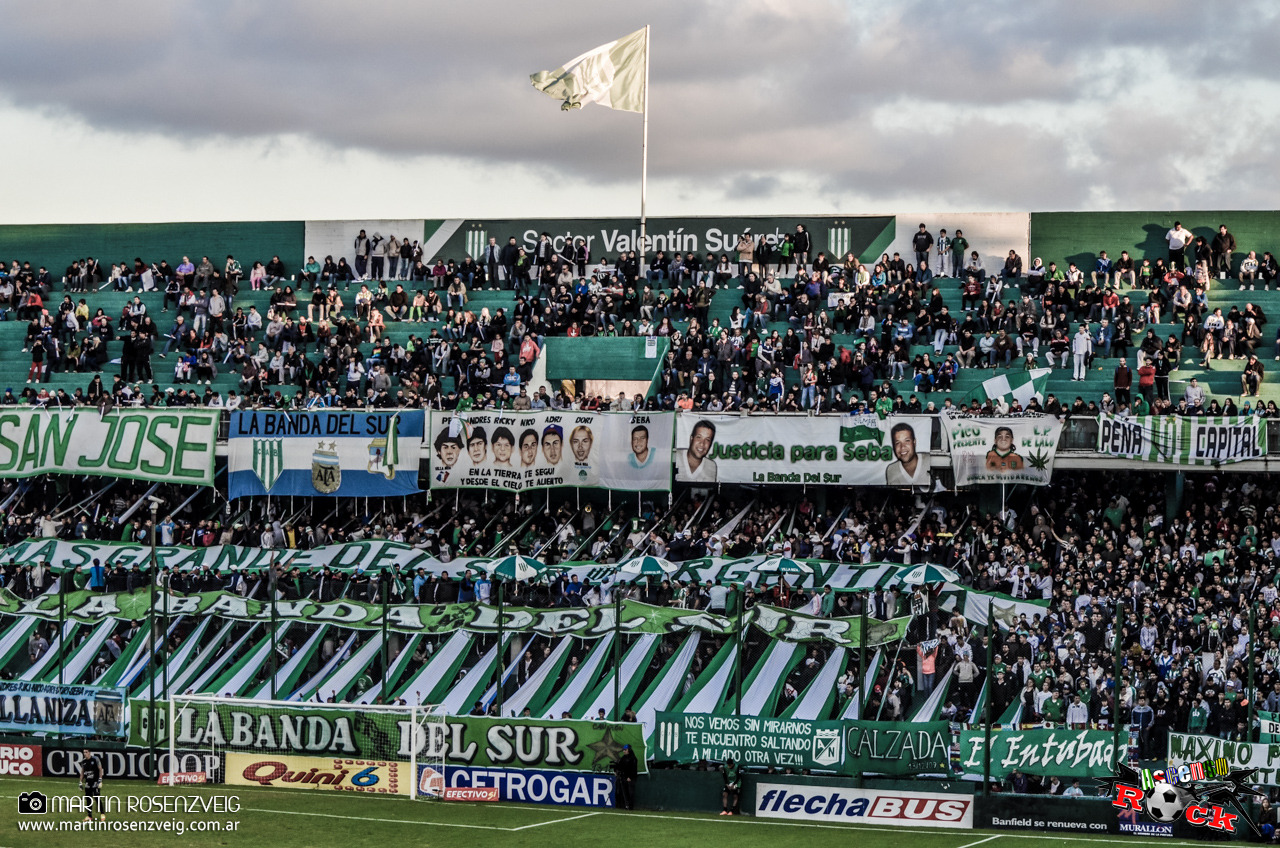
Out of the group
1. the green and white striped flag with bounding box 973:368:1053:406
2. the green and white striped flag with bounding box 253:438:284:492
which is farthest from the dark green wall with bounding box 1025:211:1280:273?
the green and white striped flag with bounding box 253:438:284:492

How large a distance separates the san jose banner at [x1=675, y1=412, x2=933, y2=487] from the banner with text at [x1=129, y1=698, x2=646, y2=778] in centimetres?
1256

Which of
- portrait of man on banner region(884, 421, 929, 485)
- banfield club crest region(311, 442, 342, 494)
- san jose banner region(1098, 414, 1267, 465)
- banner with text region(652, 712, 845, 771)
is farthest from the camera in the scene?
banfield club crest region(311, 442, 342, 494)

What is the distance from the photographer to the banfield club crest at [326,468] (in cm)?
4522

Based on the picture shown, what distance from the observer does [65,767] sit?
114 feet

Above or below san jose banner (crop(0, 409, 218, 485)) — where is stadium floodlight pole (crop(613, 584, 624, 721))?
below

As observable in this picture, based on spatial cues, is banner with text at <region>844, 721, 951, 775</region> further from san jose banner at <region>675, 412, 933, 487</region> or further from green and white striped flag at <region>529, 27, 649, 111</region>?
green and white striped flag at <region>529, 27, 649, 111</region>

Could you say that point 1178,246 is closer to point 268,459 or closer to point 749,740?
point 749,740

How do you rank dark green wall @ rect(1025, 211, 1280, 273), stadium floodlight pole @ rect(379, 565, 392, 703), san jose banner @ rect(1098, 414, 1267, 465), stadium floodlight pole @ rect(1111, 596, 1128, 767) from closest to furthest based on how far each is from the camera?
stadium floodlight pole @ rect(1111, 596, 1128, 767) < stadium floodlight pole @ rect(379, 565, 392, 703) < san jose banner @ rect(1098, 414, 1267, 465) < dark green wall @ rect(1025, 211, 1280, 273)

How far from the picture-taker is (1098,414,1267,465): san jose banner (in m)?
39.5

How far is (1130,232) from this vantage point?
5097 cm

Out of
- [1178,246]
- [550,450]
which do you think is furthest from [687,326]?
[1178,246]

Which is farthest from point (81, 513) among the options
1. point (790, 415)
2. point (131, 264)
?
point (790, 415)

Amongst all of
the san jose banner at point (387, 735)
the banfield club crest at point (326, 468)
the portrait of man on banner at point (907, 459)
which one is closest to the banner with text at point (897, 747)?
the san jose banner at point (387, 735)

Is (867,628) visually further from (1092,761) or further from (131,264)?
(131,264)
